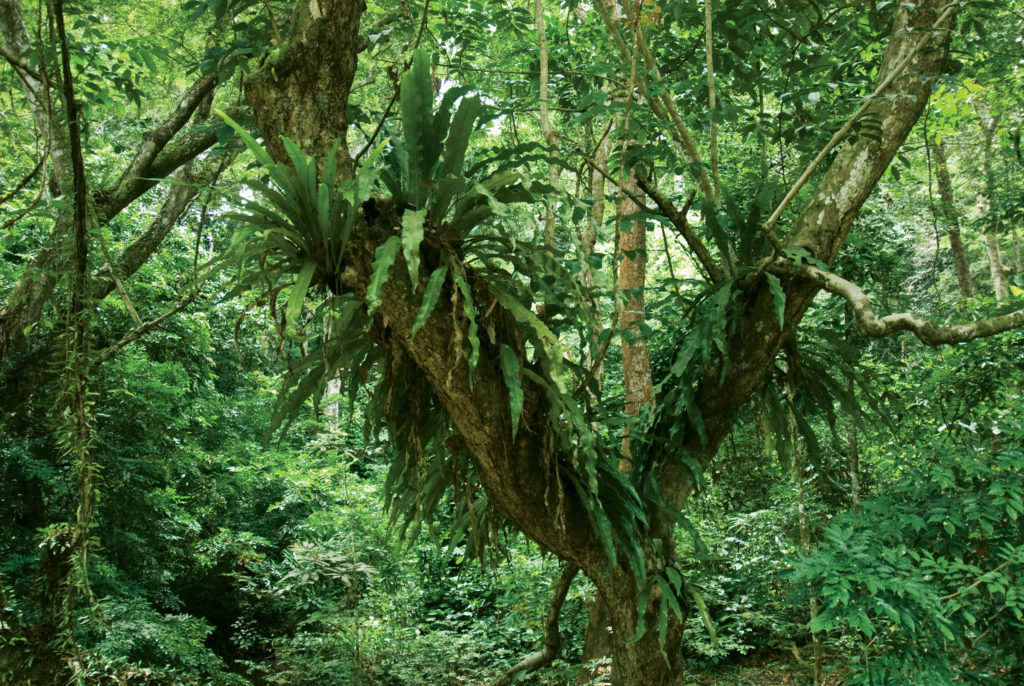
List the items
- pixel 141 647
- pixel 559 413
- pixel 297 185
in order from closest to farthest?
pixel 297 185
pixel 559 413
pixel 141 647

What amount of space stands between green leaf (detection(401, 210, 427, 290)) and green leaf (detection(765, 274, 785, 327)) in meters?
1.19

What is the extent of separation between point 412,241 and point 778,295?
1.25 metres

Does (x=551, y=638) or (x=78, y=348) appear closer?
(x=78, y=348)

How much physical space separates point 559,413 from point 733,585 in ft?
12.1

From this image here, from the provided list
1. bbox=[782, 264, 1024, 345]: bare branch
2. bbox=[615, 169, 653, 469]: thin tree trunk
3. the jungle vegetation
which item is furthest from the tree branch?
bbox=[782, 264, 1024, 345]: bare branch

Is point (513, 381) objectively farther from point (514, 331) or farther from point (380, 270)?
point (380, 270)

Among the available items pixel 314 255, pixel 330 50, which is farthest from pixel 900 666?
pixel 330 50

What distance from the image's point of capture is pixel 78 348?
1.71 meters

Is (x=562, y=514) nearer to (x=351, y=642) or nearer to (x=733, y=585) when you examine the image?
(x=351, y=642)

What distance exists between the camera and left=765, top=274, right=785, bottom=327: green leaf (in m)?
2.19

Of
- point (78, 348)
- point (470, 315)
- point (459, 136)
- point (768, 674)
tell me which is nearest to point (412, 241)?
point (470, 315)

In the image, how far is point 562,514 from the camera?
7.27 feet

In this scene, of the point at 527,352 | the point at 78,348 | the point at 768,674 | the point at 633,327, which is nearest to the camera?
the point at 78,348

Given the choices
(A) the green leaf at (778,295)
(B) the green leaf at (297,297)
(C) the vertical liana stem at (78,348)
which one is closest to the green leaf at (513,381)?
(B) the green leaf at (297,297)
